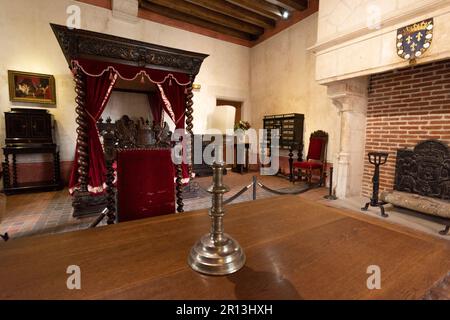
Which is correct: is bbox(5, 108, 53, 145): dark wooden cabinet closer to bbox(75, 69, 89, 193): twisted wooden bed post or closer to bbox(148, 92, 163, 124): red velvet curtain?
bbox(75, 69, 89, 193): twisted wooden bed post

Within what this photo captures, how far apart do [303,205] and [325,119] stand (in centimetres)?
419

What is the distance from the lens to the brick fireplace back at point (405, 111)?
3.07m

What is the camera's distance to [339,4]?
11.5 feet

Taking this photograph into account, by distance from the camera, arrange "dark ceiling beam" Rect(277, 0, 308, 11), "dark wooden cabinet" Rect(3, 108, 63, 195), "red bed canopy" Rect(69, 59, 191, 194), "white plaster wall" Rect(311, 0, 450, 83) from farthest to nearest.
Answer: "dark ceiling beam" Rect(277, 0, 308, 11), "dark wooden cabinet" Rect(3, 108, 63, 195), "red bed canopy" Rect(69, 59, 191, 194), "white plaster wall" Rect(311, 0, 450, 83)

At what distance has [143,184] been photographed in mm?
1532

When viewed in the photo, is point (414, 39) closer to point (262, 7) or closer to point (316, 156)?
point (316, 156)

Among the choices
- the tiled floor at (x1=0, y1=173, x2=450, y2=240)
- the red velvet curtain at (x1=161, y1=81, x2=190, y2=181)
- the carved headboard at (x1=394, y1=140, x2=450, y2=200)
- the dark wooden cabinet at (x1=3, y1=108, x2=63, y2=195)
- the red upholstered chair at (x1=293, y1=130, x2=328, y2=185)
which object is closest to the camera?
the tiled floor at (x1=0, y1=173, x2=450, y2=240)

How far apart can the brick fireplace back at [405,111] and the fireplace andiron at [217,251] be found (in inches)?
147

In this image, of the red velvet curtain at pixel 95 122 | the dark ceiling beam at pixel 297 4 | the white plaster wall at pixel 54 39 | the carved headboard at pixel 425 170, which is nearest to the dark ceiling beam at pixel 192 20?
the white plaster wall at pixel 54 39

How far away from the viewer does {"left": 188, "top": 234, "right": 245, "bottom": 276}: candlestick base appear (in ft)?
2.48

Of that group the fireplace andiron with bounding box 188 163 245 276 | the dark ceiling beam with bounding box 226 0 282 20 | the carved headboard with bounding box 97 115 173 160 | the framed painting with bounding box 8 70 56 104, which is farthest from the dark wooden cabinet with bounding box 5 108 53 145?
the fireplace andiron with bounding box 188 163 245 276

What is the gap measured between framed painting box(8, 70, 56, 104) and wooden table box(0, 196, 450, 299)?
4.87 meters

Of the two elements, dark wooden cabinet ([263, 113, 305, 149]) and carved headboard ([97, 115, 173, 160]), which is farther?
dark wooden cabinet ([263, 113, 305, 149])
